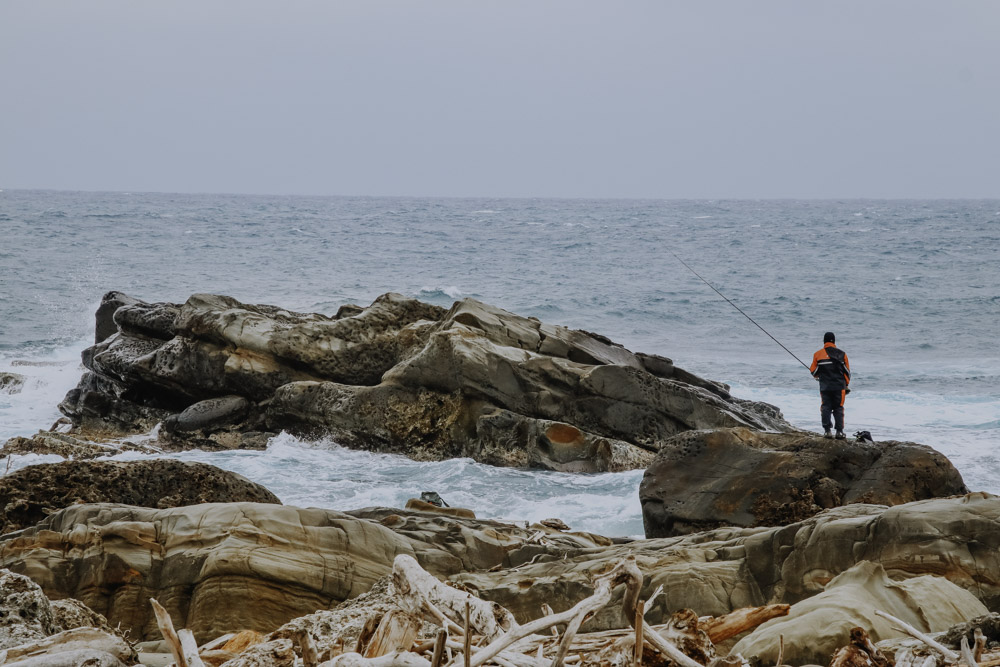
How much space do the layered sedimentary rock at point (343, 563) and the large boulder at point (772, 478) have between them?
99.0 inches

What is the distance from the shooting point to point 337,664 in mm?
2346

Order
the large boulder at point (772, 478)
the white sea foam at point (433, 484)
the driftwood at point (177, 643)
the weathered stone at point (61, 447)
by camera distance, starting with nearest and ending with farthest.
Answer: the driftwood at point (177, 643) → the large boulder at point (772, 478) → the white sea foam at point (433, 484) → the weathered stone at point (61, 447)

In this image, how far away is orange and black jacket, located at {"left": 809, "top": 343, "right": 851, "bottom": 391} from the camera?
8.98 m

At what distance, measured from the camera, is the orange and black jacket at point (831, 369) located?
29.5 ft

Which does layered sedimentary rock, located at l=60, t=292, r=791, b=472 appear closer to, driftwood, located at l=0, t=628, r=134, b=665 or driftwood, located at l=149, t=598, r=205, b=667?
driftwood, located at l=0, t=628, r=134, b=665

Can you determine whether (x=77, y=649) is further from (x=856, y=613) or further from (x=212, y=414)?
(x=212, y=414)

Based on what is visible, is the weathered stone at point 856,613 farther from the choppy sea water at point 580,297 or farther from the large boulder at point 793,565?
the choppy sea water at point 580,297

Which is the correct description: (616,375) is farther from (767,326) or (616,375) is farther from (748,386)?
(767,326)

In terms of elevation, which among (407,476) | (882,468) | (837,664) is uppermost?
(837,664)

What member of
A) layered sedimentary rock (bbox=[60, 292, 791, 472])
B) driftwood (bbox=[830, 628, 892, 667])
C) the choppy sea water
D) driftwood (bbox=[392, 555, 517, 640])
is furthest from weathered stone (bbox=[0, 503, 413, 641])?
layered sedimentary rock (bbox=[60, 292, 791, 472])

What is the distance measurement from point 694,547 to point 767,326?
70.5 feet

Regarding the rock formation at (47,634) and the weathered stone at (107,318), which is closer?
the rock formation at (47,634)

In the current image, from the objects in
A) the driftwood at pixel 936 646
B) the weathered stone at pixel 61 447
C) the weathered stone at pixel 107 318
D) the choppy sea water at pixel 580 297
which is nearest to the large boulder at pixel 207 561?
the driftwood at pixel 936 646

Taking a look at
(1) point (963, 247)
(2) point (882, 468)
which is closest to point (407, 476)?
(2) point (882, 468)
